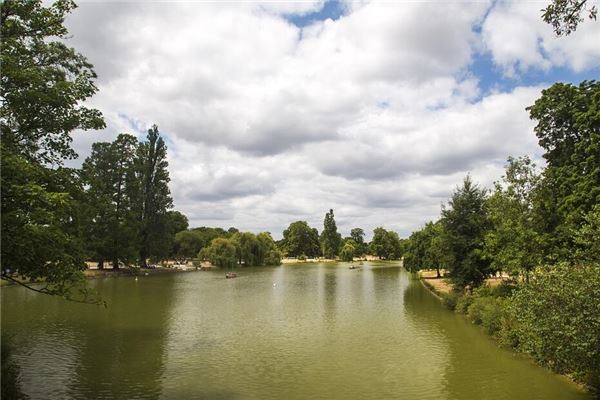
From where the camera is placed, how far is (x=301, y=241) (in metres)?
168

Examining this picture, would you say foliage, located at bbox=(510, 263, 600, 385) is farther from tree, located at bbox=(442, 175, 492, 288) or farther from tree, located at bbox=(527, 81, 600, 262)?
tree, located at bbox=(442, 175, 492, 288)

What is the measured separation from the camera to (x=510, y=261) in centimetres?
2942

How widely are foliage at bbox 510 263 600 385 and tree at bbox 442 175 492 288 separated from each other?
1932cm

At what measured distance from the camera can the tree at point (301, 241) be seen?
167 m

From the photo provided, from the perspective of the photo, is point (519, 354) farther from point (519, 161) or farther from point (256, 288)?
point (256, 288)

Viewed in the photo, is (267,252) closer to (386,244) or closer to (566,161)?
(386,244)

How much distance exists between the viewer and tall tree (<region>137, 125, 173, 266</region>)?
77625 mm

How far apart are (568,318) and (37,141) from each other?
19.8 m

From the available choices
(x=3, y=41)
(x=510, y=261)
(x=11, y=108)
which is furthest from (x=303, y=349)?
(x=3, y=41)

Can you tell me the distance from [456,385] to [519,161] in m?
18.5

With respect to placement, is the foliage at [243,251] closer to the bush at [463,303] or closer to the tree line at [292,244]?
the tree line at [292,244]

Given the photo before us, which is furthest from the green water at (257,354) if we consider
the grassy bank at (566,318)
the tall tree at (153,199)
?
the tall tree at (153,199)

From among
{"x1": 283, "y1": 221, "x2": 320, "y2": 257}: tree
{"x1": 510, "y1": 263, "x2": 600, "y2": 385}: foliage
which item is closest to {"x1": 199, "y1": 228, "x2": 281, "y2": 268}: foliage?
{"x1": 283, "y1": 221, "x2": 320, "y2": 257}: tree

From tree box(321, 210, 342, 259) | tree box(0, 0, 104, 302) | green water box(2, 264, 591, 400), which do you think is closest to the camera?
tree box(0, 0, 104, 302)
